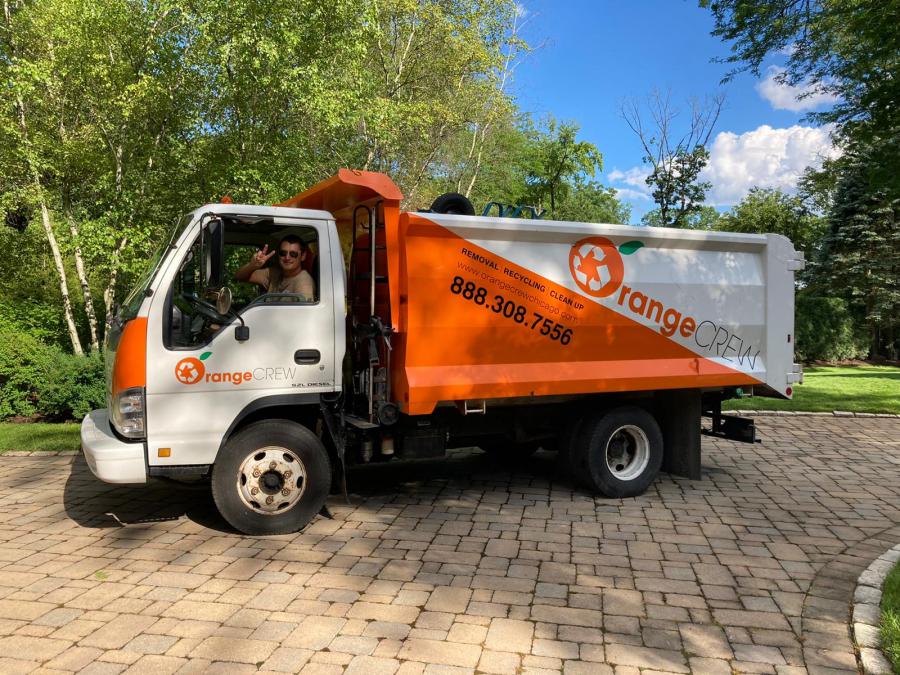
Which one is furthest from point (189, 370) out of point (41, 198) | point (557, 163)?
point (557, 163)

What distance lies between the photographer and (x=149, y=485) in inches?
261

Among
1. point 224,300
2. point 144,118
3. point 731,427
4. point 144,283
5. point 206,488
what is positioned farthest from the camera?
point 144,118

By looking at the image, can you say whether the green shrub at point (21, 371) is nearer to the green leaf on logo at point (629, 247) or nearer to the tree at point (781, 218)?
the green leaf on logo at point (629, 247)

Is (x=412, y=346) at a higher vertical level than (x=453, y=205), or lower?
lower

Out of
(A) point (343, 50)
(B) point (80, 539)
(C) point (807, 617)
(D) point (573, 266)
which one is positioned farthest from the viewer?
(A) point (343, 50)

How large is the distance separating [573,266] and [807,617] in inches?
125

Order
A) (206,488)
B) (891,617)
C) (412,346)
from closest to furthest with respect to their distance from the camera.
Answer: (891,617)
(412,346)
(206,488)

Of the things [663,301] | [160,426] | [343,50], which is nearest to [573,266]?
[663,301]

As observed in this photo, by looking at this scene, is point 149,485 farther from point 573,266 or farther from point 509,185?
point 509,185

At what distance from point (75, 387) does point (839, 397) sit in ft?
45.1

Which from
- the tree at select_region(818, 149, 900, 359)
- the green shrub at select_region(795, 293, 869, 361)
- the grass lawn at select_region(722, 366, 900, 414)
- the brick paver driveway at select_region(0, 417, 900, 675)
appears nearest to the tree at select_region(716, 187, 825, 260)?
the tree at select_region(818, 149, 900, 359)

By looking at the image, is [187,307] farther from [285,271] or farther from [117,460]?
[117,460]

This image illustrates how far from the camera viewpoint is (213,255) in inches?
182

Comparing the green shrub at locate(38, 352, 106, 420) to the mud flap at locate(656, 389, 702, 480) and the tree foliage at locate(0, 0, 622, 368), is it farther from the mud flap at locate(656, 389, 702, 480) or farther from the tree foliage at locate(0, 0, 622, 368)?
the mud flap at locate(656, 389, 702, 480)
